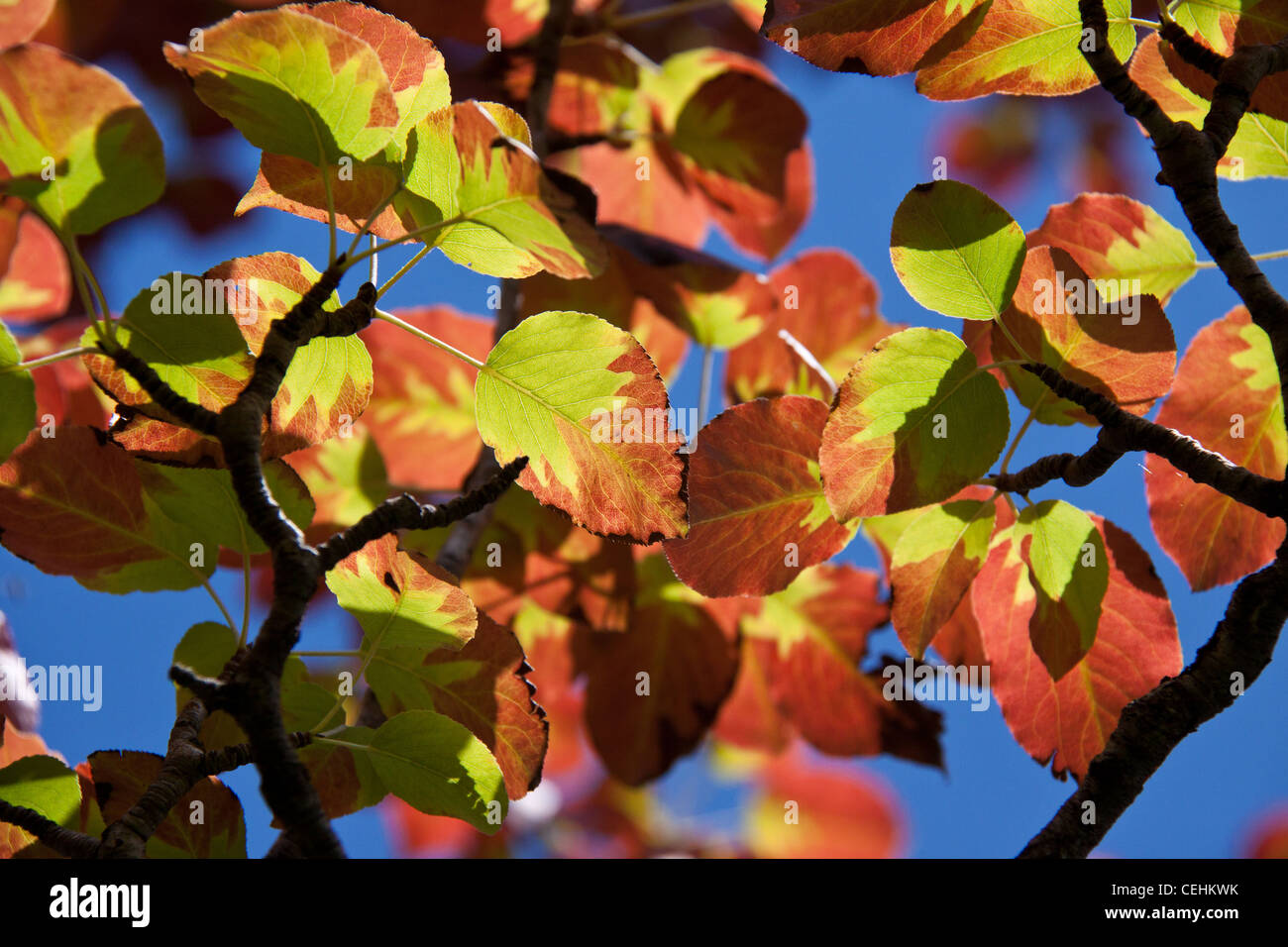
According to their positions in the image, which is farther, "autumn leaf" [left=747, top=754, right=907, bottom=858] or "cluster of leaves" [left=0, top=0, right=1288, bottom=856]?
"autumn leaf" [left=747, top=754, right=907, bottom=858]

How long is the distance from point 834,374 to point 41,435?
2.35ft

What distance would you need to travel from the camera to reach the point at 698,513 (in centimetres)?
59

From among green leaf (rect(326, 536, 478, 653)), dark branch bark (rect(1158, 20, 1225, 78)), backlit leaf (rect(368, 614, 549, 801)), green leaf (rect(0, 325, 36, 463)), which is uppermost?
dark branch bark (rect(1158, 20, 1225, 78))

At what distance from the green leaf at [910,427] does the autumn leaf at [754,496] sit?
8cm

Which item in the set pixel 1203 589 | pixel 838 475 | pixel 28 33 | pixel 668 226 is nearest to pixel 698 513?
pixel 838 475

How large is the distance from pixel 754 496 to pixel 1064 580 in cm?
21

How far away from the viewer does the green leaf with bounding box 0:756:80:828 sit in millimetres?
541

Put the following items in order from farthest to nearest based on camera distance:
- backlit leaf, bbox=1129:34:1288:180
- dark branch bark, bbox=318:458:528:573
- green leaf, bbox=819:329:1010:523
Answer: backlit leaf, bbox=1129:34:1288:180, green leaf, bbox=819:329:1010:523, dark branch bark, bbox=318:458:528:573

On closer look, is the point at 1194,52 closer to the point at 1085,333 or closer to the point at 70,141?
the point at 1085,333

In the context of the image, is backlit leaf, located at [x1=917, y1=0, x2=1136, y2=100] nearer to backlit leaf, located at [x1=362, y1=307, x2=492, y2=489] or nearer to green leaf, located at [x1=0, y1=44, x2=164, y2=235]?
green leaf, located at [x1=0, y1=44, x2=164, y2=235]

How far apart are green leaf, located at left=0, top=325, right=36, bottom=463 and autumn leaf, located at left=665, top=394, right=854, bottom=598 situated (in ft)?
1.28

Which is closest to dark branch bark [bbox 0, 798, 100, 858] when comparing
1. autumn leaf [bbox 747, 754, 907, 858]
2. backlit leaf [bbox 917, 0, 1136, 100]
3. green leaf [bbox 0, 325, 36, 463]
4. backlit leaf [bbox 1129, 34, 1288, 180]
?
green leaf [bbox 0, 325, 36, 463]
